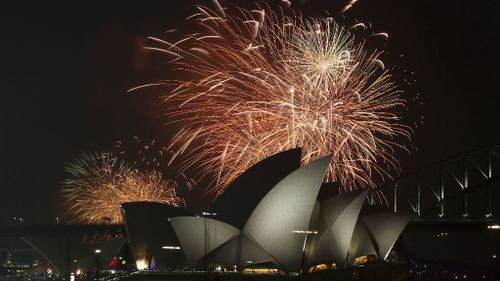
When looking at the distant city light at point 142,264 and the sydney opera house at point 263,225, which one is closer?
the sydney opera house at point 263,225

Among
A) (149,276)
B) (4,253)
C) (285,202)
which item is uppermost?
(4,253)

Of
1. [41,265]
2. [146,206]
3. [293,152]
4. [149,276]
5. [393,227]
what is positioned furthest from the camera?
[41,265]

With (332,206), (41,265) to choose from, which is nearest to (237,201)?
(332,206)

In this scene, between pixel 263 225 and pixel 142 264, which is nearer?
pixel 263 225

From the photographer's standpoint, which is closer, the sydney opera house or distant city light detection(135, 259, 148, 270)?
the sydney opera house

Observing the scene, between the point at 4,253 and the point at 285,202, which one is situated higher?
the point at 4,253

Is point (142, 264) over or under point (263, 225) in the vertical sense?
under

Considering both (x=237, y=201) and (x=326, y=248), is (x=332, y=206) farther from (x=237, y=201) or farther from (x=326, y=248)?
(x=237, y=201)

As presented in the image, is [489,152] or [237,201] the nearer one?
[237,201]
